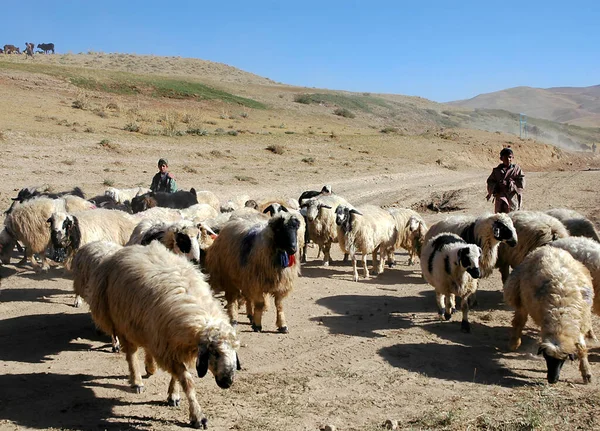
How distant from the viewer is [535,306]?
26.0 feet

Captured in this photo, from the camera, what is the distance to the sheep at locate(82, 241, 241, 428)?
222 inches

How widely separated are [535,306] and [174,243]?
5019 millimetres

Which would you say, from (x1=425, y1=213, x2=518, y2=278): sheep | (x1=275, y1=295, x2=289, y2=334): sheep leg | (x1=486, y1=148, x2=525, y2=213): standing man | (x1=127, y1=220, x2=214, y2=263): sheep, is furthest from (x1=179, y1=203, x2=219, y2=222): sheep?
(x1=486, y1=148, x2=525, y2=213): standing man

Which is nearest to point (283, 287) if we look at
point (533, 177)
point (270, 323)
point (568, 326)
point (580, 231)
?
point (270, 323)

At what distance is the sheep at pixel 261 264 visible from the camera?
29.4 ft

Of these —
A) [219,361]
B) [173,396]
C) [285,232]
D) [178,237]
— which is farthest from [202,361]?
[285,232]

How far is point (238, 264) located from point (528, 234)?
16.7 feet

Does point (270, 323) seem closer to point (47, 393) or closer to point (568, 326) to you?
point (47, 393)

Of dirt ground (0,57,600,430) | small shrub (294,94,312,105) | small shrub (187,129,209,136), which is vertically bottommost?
dirt ground (0,57,600,430)

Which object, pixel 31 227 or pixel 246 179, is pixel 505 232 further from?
pixel 246 179

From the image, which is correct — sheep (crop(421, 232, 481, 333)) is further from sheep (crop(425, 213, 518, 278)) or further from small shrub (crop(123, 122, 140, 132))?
small shrub (crop(123, 122, 140, 132))

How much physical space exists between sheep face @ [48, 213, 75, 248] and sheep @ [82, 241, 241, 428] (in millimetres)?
3632

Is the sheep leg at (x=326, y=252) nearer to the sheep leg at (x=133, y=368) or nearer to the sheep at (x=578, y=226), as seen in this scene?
the sheep at (x=578, y=226)

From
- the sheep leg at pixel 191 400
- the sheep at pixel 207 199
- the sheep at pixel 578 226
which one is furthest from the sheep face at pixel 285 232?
the sheep at pixel 207 199
